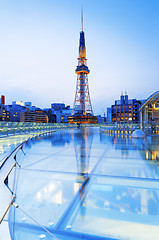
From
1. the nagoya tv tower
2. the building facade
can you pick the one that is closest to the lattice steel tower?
the nagoya tv tower

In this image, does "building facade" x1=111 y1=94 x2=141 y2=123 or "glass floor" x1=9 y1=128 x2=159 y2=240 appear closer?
"glass floor" x1=9 y1=128 x2=159 y2=240

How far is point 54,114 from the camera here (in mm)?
175500

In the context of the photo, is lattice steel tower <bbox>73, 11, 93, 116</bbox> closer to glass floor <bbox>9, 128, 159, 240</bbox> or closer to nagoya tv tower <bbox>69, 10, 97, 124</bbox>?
nagoya tv tower <bbox>69, 10, 97, 124</bbox>

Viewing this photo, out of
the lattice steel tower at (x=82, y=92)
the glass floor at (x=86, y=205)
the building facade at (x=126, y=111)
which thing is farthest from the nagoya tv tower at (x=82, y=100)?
the glass floor at (x=86, y=205)

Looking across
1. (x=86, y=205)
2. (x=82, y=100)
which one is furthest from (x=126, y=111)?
(x=86, y=205)

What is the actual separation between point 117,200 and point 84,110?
305 ft

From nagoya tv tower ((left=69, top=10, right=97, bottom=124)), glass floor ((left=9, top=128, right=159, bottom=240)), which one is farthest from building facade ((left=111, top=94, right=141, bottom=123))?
glass floor ((left=9, top=128, right=159, bottom=240))

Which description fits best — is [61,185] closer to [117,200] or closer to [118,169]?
[117,200]

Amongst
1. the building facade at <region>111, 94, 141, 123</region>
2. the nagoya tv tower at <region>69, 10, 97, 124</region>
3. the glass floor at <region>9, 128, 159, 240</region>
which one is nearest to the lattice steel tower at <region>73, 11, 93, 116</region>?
the nagoya tv tower at <region>69, 10, 97, 124</region>

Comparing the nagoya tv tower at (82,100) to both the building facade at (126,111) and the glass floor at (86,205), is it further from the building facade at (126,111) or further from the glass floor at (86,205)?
the glass floor at (86,205)

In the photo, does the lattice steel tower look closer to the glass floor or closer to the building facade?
the building facade

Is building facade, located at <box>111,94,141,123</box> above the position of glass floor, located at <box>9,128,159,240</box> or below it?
above

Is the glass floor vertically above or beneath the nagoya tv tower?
beneath

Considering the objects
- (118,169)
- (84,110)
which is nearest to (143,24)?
(84,110)
